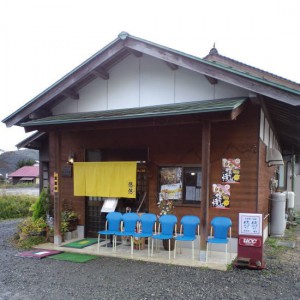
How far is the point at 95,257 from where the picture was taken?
6688mm

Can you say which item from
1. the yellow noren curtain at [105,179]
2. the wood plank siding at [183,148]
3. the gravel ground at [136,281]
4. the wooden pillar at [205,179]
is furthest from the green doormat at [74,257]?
the wooden pillar at [205,179]

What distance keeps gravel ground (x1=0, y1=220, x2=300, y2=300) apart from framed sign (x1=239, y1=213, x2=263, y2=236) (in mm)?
685

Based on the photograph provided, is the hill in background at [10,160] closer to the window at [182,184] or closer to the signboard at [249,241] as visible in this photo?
the window at [182,184]

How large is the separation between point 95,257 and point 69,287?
1781 millimetres

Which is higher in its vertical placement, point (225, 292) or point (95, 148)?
point (95, 148)

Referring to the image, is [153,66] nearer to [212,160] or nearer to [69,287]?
[212,160]

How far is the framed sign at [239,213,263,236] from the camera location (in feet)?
19.5

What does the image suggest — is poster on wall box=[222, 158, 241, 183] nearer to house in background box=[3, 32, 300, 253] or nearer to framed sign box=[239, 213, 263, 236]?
house in background box=[3, 32, 300, 253]

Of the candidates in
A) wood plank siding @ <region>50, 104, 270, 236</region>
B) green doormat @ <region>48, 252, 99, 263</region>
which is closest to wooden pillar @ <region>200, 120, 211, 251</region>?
wood plank siding @ <region>50, 104, 270, 236</region>

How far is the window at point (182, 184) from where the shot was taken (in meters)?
7.55

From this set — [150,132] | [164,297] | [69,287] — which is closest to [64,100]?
[150,132]

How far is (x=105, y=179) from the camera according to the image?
8008mm

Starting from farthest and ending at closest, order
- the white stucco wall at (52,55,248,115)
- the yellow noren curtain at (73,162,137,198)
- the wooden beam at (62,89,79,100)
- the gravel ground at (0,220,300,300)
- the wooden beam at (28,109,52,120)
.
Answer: the wooden beam at (28,109,52,120), the wooden beam at (62,89,79,100), the yellow noren curtain at (73,162,137,198), the white stucco wall at (52,55,248,115), the gravel ground at (0,220,300,300)

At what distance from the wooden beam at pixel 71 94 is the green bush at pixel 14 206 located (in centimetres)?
729
